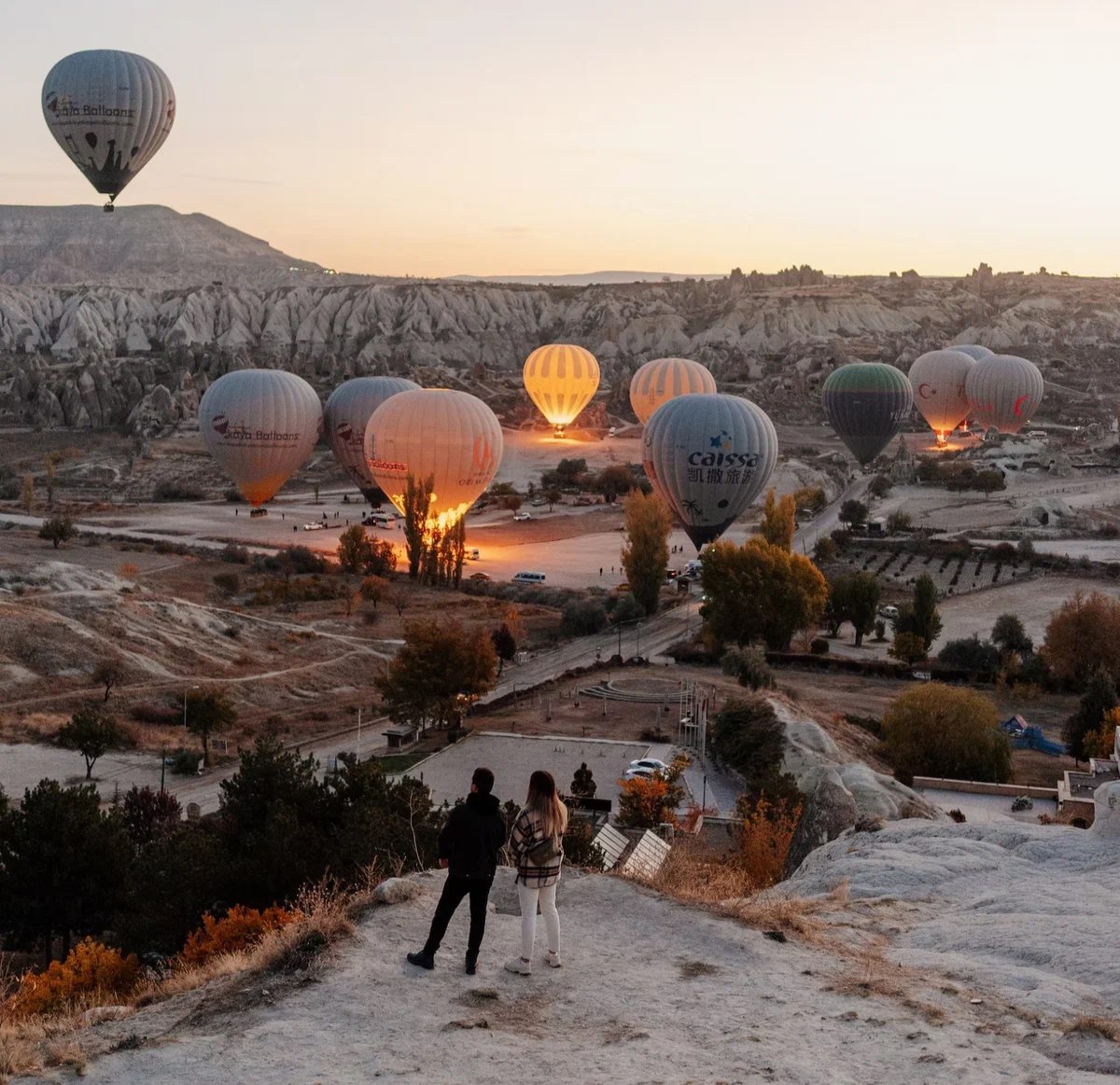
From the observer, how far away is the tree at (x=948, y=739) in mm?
22953

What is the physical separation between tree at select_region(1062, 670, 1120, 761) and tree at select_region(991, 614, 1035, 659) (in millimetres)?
7192

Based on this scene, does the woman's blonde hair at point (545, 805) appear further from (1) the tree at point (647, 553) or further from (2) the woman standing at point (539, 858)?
(1) the tree at point (647, 553)

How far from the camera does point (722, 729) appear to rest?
2366 centimetres

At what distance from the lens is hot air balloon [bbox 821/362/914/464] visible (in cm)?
6875

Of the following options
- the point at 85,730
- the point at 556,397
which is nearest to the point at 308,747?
the point at 85,730

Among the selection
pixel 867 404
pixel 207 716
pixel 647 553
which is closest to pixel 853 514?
pixel 867 404

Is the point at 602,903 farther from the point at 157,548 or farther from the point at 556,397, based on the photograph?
the point at 556,397

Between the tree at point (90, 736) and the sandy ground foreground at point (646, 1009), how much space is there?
15.9 m

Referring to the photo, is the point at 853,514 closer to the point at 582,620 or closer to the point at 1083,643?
the point at 582,620

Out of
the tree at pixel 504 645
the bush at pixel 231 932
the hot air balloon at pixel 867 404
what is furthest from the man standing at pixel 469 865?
the hot air balloon at pixel 867 404

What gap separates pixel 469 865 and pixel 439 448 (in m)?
38.9

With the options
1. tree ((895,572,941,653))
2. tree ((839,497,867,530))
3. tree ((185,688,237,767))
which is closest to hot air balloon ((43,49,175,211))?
tree ((185,688,237,767))

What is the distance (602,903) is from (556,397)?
6965 centimetres

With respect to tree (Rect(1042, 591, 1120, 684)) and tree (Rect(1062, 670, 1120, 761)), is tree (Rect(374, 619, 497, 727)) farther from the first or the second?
tree (Rect(1042, 591, 1120, 684))
